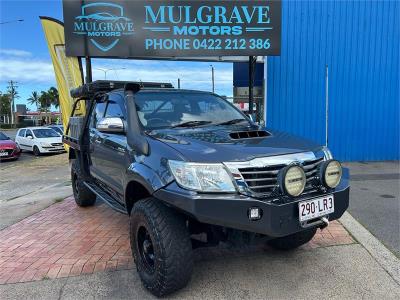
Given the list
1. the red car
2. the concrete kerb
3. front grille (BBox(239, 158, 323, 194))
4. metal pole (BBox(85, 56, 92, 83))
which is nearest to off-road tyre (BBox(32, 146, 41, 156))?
the red car

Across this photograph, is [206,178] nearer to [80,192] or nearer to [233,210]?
[233,210]

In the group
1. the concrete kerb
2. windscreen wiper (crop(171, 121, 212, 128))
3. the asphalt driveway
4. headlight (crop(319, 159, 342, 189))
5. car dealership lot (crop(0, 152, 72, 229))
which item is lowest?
car dealership lot (crop(0, 152, 72, 229))

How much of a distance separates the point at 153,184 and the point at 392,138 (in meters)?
9.67

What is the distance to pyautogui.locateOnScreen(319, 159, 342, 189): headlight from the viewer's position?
3.19m

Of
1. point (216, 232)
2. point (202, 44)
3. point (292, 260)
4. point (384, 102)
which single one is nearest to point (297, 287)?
point (292, 260)

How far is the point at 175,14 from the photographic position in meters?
8.48

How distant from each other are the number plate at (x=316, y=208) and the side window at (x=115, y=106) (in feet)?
7.28

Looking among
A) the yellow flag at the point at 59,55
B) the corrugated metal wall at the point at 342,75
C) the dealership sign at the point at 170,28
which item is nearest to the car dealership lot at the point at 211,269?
the dealership sign at the point at 170,28

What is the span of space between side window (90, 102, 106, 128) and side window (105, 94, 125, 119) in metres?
0.23

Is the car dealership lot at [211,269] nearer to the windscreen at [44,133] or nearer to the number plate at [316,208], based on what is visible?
the number plate at [316,208]

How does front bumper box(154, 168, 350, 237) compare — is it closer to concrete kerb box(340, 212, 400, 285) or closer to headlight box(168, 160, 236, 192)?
headlight box(168, 160, 236, 192)

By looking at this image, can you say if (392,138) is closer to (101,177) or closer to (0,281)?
(101,177)

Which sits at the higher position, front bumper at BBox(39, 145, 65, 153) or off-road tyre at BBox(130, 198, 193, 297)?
off-road tyre at BBox(130, 198, 193, 297)

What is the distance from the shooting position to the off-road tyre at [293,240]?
4.03m
